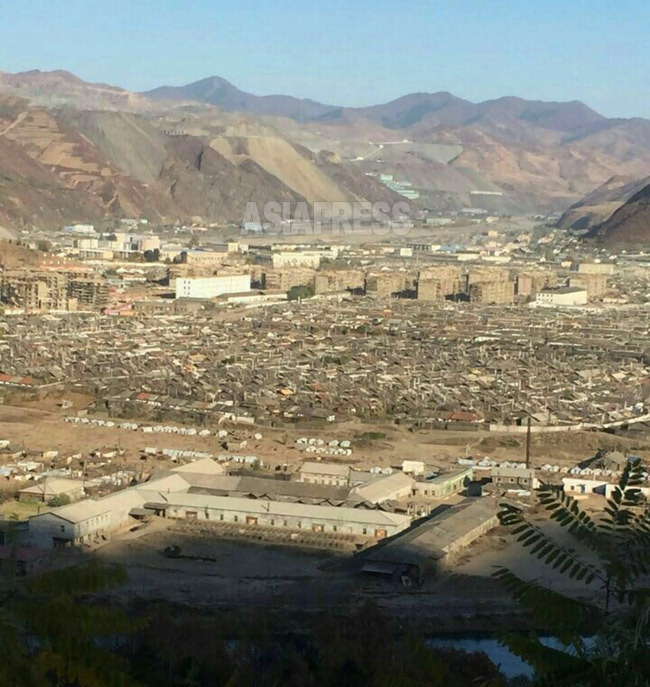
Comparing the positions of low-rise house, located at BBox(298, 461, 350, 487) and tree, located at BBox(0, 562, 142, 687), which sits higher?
tree, located at BBox(0, 562, 142, 687)

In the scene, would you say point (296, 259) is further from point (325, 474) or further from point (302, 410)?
point (325, 474)

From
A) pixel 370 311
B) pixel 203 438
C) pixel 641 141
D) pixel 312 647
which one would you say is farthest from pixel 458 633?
pixel 641 141

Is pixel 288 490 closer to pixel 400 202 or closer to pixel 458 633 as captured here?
pixel 458 633

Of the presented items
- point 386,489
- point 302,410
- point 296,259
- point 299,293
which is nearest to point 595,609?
point 386,489

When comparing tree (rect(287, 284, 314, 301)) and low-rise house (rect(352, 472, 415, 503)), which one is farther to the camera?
tree (rect(287, 284, 314, 301))

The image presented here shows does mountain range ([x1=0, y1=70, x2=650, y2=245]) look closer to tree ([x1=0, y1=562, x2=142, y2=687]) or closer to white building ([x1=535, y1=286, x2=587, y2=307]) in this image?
white building ([x1=535, y1=286, x2=587, y2=307])

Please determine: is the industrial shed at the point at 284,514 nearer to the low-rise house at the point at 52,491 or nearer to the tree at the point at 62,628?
the low-rise house at the point at 52,491

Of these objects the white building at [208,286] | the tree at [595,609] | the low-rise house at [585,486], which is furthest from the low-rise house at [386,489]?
the white building at [208,286]

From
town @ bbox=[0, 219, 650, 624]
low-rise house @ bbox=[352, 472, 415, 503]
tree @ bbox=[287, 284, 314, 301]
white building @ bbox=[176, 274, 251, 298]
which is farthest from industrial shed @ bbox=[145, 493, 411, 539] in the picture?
tree @ bbox=[287, 284, 314, 301]
